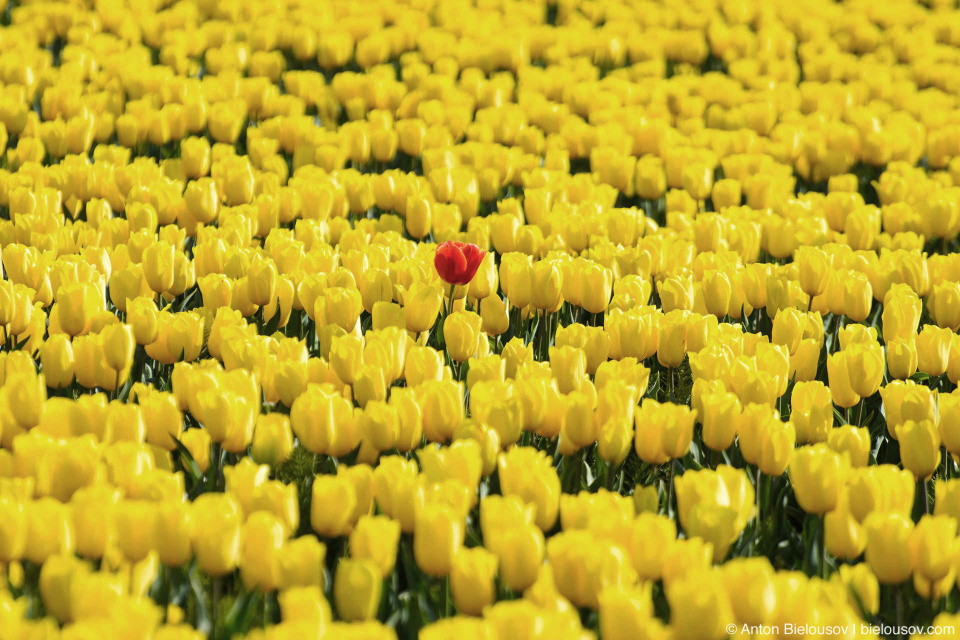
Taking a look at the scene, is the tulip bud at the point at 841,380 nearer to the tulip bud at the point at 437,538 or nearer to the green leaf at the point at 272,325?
the tulip bud at the point at 437,538

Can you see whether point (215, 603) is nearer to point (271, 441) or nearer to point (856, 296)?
point (271, 441)

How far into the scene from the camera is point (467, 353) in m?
2.98

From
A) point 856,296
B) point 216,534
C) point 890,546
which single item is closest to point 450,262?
point 856,296

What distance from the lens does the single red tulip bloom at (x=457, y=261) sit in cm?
315

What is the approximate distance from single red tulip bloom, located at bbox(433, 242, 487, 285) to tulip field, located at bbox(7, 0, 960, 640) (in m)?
0.01

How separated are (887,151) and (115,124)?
3843mm

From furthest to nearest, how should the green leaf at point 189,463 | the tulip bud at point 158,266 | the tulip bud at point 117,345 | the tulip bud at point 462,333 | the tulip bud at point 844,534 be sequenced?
the tulip bud at point 158,266 → the tulip bud at point 462,333 → the tulip bud at point 117,345 → the green leaf at point 189,463 → the tulip bud at point 844,534

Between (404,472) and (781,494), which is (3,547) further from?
(781,494)

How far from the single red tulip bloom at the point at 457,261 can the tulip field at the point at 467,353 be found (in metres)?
0.01

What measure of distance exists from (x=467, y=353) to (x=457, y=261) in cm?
32

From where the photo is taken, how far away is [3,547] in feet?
6.27

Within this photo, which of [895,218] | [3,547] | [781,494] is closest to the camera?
[3,547]

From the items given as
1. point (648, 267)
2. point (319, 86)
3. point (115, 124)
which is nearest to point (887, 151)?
point (648, 267)

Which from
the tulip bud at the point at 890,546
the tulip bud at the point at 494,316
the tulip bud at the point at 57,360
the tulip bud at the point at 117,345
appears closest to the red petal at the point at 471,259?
the tulip bud at the point at 494,316
